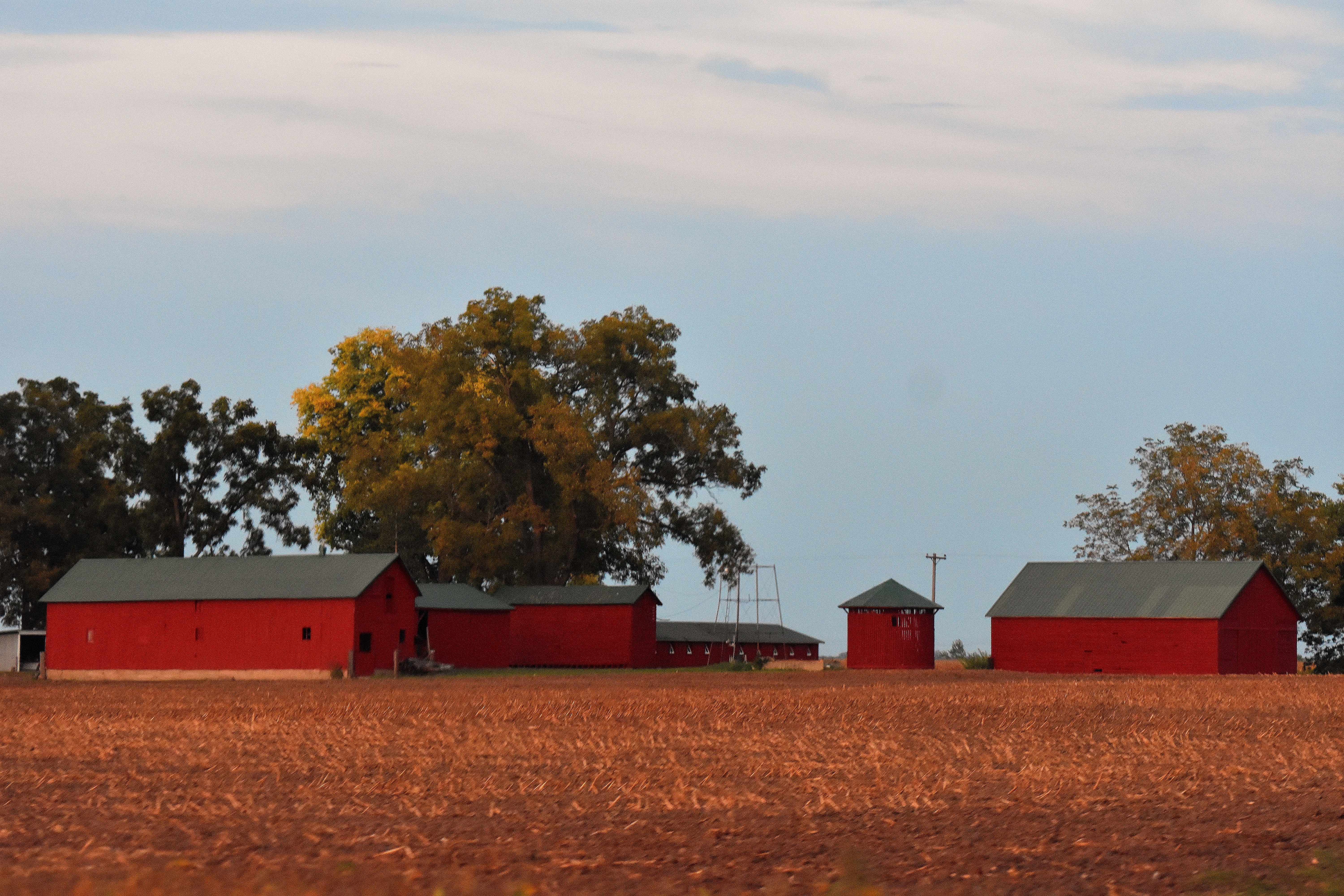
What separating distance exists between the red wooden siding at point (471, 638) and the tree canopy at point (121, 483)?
1620 cm

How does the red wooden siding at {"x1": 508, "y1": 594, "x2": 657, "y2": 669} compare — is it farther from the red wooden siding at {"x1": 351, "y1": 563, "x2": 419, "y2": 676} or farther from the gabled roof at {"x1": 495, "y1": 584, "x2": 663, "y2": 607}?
the red wooden siding at {"x1": 351, "y1": 563, "x2": 419, "y2": 676}

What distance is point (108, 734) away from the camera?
91.3 ft

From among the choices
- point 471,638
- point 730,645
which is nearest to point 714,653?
point 730,645

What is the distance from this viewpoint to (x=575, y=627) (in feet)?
239

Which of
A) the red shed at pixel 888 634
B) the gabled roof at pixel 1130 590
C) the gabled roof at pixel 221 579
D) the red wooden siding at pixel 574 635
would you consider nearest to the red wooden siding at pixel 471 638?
the red wooden siding at pixel 574 635

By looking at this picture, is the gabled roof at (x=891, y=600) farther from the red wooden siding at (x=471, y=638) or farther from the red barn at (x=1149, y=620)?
the red wooden siding at (x=471, y=638)

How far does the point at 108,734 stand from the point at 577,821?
1526 centimetres

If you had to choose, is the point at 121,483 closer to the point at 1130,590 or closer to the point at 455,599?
the point at 455,599

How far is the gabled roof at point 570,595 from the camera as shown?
72500mm

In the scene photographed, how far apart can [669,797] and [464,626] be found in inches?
2006

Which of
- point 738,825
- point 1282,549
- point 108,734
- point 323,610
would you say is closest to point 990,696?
point 108,734

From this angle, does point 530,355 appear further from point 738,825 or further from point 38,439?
point 738,825

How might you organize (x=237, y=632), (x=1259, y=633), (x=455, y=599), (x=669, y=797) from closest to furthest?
(x=669, y=797)
(x=237, y=632)
(x=1259, y=633)
(x=455, y=599)

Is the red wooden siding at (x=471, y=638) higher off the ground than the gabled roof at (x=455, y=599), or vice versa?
the gabled roof at (x=455, y=599)
